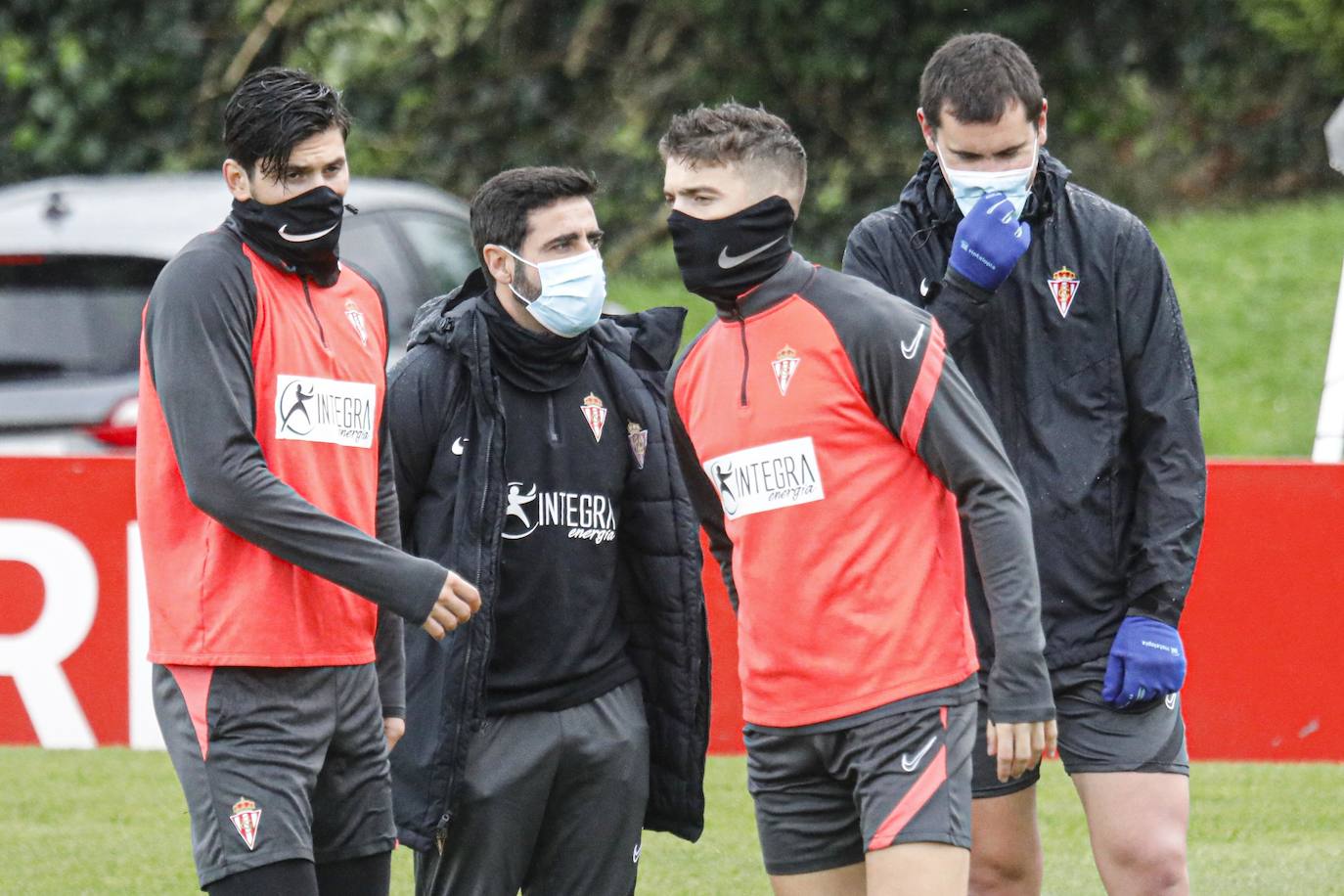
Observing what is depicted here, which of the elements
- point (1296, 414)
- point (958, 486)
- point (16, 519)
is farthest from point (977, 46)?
point (1296, 414)

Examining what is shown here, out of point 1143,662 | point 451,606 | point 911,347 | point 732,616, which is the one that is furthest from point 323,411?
point 732,616

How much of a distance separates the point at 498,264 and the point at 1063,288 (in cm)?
126

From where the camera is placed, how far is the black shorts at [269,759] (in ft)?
12.8

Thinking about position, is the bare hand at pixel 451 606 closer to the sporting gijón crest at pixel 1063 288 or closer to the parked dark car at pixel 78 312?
the sporting gijón crest at pixel 1063 288

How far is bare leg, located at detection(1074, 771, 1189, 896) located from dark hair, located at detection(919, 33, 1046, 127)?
4.82 ft

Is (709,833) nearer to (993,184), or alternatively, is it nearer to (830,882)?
(830,882)

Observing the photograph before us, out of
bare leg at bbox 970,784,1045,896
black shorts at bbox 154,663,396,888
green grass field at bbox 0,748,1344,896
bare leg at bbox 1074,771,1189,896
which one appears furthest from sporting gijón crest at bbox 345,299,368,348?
green grass field at bbox 0,748,1344,896

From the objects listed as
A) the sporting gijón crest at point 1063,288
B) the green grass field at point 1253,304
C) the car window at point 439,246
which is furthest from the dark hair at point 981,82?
the green grass field at point 1253,304

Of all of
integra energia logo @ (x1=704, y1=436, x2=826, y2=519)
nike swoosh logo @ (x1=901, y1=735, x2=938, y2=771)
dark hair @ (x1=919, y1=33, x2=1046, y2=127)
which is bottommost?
nike swoosh logo @ (x1=901, y1=735, x2=938, y2=771)

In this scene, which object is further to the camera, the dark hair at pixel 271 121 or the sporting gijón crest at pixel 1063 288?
the sporting gijón crest at pixel 1063 288

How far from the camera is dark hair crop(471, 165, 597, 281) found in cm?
459

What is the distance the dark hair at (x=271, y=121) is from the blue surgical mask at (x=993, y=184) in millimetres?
1386

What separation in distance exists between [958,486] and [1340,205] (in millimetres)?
14769

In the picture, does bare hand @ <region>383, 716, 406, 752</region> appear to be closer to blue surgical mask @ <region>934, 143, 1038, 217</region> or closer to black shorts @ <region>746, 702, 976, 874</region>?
black shorts @ <region>746, 702, 976, 874</region>
